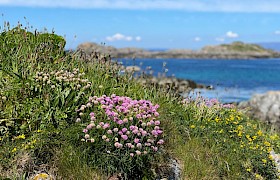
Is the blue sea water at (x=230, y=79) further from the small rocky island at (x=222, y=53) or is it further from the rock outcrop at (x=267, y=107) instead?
the small rocky island at (x=222, y=53)

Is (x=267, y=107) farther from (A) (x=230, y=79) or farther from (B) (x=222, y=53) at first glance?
(B) (x=222, y=53)

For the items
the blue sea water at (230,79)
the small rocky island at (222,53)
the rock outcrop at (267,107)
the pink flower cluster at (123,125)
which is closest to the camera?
the pink flower cluster at (123,125)

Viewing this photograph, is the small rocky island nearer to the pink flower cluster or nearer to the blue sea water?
the blue sea water

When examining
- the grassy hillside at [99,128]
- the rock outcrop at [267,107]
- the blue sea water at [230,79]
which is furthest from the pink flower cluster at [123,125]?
the rock outcrop at [267,107]

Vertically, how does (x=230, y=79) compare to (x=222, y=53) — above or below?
below

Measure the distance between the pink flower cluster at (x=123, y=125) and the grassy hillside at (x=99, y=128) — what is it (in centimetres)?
1

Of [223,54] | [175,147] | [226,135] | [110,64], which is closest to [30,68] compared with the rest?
[110,64]

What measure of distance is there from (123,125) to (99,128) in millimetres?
356

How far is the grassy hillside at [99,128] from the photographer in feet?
18.4

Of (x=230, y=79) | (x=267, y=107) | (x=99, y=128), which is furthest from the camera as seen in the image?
(x=230, y=79)

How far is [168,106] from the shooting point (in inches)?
288

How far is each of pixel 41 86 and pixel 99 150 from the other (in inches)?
53.6

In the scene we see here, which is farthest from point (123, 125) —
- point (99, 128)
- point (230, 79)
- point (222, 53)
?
point (222, 53)

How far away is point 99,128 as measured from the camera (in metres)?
5.62
